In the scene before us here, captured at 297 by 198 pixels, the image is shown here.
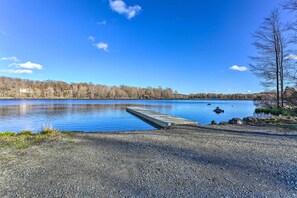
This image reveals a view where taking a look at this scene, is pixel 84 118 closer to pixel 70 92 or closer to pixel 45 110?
pixel 45 110

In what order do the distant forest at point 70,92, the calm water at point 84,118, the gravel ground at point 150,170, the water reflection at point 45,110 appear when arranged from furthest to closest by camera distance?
the distant forest at point 70,92, the water reflection at point 45,110, the calm water at point 84,118, the gravel ground at point 150,170

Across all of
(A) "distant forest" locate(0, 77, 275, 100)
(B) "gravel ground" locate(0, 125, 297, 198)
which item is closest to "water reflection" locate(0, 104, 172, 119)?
(B) "gravel ground" locate(0, 125, 297, 198)

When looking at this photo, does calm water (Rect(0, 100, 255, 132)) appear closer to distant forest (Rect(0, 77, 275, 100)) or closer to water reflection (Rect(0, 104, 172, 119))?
water reflection (Rect(0, 104, 172, 119))

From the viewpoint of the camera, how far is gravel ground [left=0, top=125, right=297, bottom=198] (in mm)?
3039

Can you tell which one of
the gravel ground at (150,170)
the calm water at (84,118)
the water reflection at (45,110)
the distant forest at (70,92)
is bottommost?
the calm water at (84,118)

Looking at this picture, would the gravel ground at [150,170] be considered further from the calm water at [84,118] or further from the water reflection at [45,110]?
the water reflection at [45,110]

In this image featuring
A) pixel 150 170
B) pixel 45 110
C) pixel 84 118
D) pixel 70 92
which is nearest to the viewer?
pixel 150 170

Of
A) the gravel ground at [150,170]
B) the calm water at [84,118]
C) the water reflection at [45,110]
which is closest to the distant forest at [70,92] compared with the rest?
the water reflection at [45,110]

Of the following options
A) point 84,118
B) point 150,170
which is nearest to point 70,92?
point 84,118

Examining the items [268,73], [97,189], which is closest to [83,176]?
[97,189]

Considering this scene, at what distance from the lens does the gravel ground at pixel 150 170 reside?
120 inches

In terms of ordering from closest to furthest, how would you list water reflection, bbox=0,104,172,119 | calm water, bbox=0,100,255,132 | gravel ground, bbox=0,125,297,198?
gravel ground, bbox=0,125,297,198
calm water, bbox=0,100,255,132
water reflection, bbox=0,104,172,119

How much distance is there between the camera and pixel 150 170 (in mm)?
3949

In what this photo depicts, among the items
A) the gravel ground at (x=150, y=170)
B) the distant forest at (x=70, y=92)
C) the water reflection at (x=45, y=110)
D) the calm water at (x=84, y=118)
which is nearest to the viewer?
the gravel ground at (x=150, y=170)
